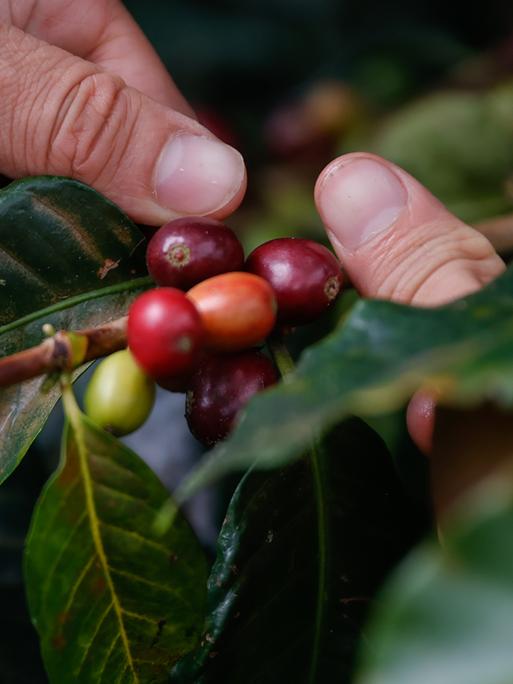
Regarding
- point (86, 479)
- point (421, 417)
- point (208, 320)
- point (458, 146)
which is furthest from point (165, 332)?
point (458, 146)

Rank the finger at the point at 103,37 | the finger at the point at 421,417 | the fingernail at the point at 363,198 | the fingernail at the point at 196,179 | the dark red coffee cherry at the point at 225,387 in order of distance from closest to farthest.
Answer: the dark red coffee cherry at the point at 225,387, the finger at the point at 421,417, the fingernail at the point at 363,198, the fingernail at the point at 196,179, the finger at the point at 103,37

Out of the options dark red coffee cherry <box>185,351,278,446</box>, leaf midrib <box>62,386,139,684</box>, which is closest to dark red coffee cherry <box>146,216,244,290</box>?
dark red coffee cherry <box>185,351,278,446</box>

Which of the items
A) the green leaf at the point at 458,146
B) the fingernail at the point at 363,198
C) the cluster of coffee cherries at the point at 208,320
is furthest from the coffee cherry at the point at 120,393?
the green leaf at the point at 458,146

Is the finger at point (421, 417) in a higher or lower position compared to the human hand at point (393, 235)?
lower

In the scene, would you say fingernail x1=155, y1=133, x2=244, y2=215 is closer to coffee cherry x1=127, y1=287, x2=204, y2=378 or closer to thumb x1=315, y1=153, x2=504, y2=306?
thumb x1=315, y1=153, x2=504, y2=306

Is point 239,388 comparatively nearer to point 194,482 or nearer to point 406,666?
point 194,482

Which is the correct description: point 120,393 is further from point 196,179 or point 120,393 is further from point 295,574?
point 196,179

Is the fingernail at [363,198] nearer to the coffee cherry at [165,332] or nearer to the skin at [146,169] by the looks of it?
the skin at [146,169]
